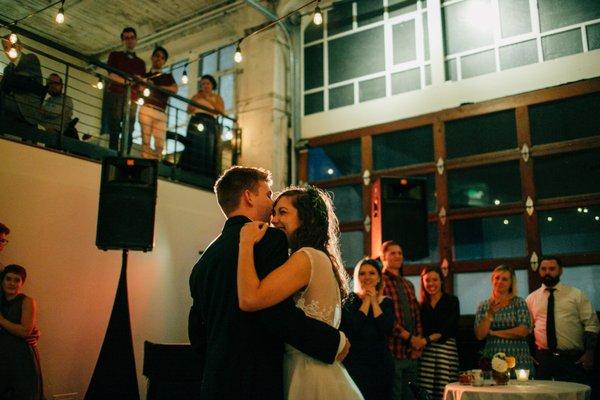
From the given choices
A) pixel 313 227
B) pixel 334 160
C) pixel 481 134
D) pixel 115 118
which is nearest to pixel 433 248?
pixel 481 134

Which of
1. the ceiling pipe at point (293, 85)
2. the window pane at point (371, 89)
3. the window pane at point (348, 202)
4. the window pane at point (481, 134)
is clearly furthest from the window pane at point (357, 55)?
the window pane at point (348, 202)

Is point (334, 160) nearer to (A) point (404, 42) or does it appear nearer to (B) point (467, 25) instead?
(A) point (404, 42)

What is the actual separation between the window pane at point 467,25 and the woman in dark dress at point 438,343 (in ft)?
10.2

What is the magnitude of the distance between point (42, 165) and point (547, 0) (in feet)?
17.9

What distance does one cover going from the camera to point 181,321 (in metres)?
6.18

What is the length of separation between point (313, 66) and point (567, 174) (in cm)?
361

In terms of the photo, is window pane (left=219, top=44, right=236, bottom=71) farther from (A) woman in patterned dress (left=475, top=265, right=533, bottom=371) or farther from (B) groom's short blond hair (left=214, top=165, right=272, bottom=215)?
(B) groom's short blond hair (left=214, top=165, right=272, bottom=215)

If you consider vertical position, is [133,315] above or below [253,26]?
below

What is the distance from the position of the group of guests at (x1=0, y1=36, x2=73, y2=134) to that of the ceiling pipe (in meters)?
2.91

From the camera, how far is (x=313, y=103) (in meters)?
7.56

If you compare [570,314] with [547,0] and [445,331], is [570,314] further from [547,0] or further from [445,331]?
[547,0]

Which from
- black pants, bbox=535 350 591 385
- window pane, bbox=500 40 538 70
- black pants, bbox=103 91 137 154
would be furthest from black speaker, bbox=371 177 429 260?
black pants, bbox=103 91 137 154

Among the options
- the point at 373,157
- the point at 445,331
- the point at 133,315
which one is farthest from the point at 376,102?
the point at 133,315

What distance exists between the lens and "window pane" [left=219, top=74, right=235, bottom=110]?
8023 mm
